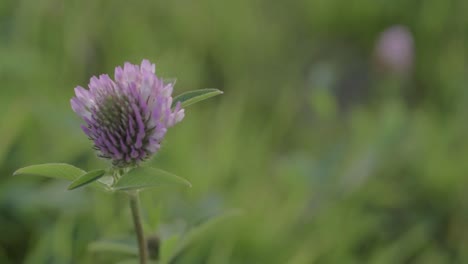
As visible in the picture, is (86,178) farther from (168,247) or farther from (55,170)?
(168,247)

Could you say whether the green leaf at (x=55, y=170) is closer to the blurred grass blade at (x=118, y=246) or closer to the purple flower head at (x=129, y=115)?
the purple flower head at (x=129, y=115)

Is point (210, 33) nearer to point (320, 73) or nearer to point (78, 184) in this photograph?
point (320, 73)

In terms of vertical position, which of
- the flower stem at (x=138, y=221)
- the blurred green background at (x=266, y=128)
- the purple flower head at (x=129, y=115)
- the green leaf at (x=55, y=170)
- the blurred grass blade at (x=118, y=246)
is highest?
the blurred green background at (x=266, y=128)

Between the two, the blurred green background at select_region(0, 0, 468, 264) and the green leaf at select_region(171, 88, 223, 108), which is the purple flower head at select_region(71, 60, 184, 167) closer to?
the green leaf at select_region(171, 88, 223, 108)

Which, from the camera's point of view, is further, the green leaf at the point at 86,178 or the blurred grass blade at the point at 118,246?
the blurred grass blade at the point at 118,246

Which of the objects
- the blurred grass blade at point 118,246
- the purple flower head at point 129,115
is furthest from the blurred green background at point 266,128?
the purple flower head at point 129,115

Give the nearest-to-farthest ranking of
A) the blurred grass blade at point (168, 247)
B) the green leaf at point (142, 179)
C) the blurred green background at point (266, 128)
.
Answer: the green leaf at point (142, 179)
the blurred grass blade at point (168, 247)
the blurred green background at point (266, 128)

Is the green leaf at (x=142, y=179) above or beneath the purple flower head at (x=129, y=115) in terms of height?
beneath

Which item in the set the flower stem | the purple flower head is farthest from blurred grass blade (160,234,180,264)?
the purple flower head
